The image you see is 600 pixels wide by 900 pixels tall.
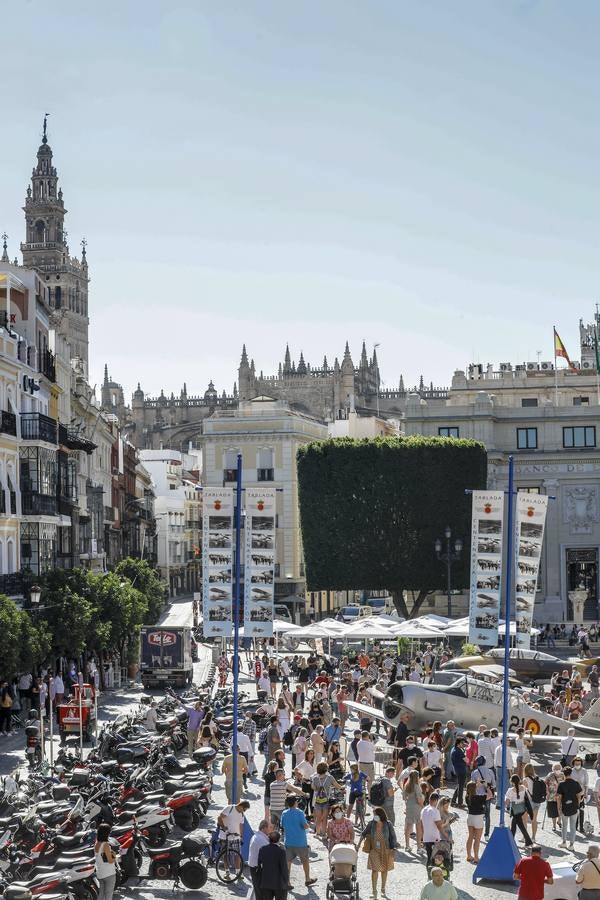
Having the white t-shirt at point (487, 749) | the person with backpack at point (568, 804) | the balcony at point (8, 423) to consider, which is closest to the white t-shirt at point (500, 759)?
the white t-shirt at point (487, 749)

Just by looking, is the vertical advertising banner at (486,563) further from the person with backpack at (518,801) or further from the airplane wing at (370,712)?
the person with backpack at (518,801)

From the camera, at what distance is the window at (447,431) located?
280ft

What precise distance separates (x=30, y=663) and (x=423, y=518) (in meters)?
36.8

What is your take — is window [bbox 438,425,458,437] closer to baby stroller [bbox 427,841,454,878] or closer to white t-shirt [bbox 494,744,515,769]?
white t-shirt [bbox 494,744,515,769]

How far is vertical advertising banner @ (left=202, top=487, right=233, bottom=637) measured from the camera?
29562 mm

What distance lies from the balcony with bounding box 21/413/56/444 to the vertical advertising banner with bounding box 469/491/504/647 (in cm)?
2270

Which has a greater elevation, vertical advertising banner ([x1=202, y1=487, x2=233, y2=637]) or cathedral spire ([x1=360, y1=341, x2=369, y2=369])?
cathedral spire ([x1=360, y1=341, x2=369, y2=369])

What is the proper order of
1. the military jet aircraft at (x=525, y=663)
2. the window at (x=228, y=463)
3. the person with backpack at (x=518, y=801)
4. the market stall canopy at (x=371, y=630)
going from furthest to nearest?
the window at (x=228, y=463), the market stall canopy at (x=371, y=630), the military jet aircraft at (x=525, y=663), the person with backpack at (x=518, y=801)

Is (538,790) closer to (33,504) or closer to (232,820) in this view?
(232,820)

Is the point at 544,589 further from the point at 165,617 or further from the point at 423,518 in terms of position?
the point at 165,617

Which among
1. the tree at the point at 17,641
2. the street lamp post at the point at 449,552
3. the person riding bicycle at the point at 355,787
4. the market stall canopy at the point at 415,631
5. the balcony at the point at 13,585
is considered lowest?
the person riding bicycle at the point at 355,787

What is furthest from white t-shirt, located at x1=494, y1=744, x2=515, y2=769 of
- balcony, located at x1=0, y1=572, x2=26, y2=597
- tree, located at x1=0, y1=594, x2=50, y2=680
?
balcony, located at x1=0, y1=572, x2=26, y2=597

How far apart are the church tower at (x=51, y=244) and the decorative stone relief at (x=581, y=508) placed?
80.8 meters

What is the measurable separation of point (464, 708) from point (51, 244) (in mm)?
130821
